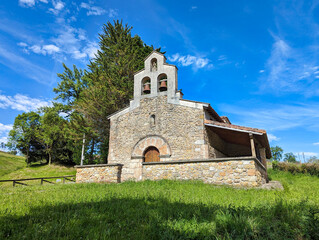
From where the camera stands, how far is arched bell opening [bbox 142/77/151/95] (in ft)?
44.4

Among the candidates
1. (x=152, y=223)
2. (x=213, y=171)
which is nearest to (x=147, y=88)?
(x=213, y=171)

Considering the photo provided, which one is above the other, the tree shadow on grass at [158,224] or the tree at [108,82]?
Answer: the tree at [108,82]

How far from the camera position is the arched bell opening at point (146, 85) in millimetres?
13519

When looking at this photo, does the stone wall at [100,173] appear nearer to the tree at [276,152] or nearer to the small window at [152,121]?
the small window at [152,121]

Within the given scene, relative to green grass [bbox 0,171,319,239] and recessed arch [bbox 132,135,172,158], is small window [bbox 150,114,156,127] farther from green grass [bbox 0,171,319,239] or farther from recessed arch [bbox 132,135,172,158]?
Result: green grass [bbox 0,171,319,239]

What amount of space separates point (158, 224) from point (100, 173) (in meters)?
8.46

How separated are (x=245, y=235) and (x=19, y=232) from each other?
3.23m

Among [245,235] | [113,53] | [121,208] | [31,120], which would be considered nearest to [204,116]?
[121,208]

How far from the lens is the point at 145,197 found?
555 cm

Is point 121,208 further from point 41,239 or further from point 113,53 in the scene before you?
point 113,53

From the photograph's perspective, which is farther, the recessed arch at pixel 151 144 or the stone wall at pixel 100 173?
the recessed arch at pixel 151 144

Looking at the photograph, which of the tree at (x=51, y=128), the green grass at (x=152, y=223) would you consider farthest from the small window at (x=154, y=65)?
the tree at (x=51, y=128)

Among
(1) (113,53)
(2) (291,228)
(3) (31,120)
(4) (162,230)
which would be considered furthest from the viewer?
(3) (31,120)

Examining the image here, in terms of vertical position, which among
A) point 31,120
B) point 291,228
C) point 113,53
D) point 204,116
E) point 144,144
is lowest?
point 291,228
